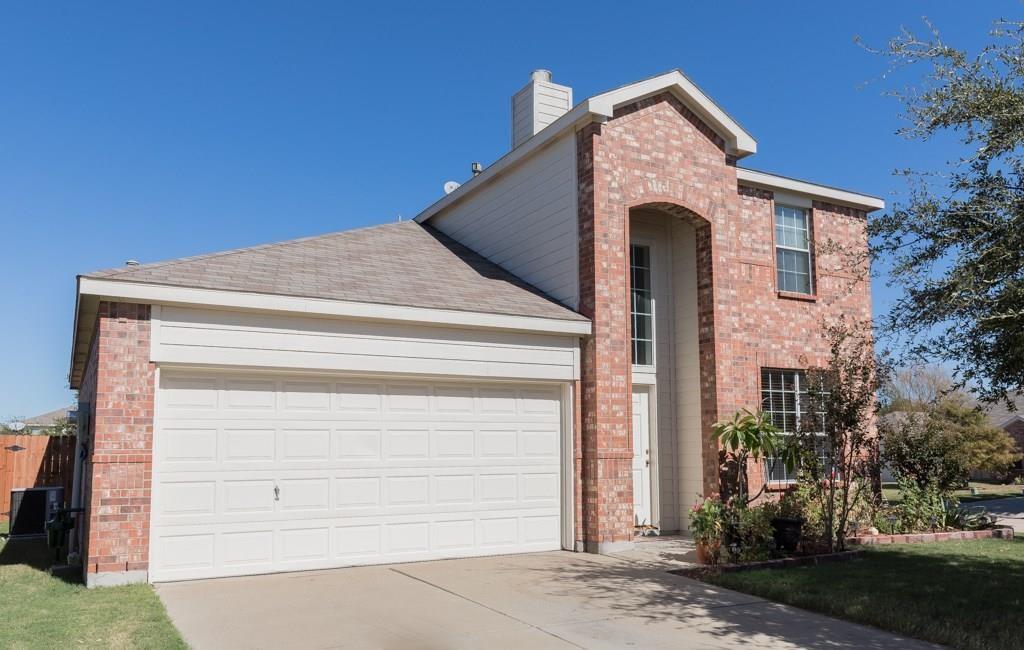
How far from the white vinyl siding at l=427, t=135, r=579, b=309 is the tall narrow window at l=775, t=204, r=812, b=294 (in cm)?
469

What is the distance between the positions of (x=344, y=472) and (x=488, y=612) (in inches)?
130

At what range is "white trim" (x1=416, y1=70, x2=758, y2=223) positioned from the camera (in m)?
12.0

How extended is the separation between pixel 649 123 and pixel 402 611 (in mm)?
8525

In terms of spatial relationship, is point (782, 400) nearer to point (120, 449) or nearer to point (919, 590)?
point (919, 590)

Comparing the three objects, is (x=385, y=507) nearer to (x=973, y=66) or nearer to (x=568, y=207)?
(x=568, y=207)

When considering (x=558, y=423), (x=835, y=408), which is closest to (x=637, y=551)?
(x=558, y=423)

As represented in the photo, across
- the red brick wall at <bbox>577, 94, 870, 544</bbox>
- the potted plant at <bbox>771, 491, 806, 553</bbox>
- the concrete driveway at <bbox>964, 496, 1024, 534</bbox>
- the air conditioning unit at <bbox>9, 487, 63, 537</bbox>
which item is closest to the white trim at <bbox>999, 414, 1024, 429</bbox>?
the concrete driveway at <bbox>964, 496, 1024, 534</bbox>

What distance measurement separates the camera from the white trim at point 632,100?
12000mm

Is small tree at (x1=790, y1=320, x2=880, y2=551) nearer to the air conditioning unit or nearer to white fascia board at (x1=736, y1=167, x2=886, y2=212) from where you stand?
white fascia board at (x1=736, y1=167, x2=886, y2=212)

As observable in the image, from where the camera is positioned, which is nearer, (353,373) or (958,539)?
(353,373)

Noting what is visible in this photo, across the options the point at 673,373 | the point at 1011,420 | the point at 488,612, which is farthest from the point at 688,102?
the point at 1011,420

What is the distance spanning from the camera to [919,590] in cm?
858

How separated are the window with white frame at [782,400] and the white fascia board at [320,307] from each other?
462 centimetres

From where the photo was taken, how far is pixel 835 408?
10.7 m
